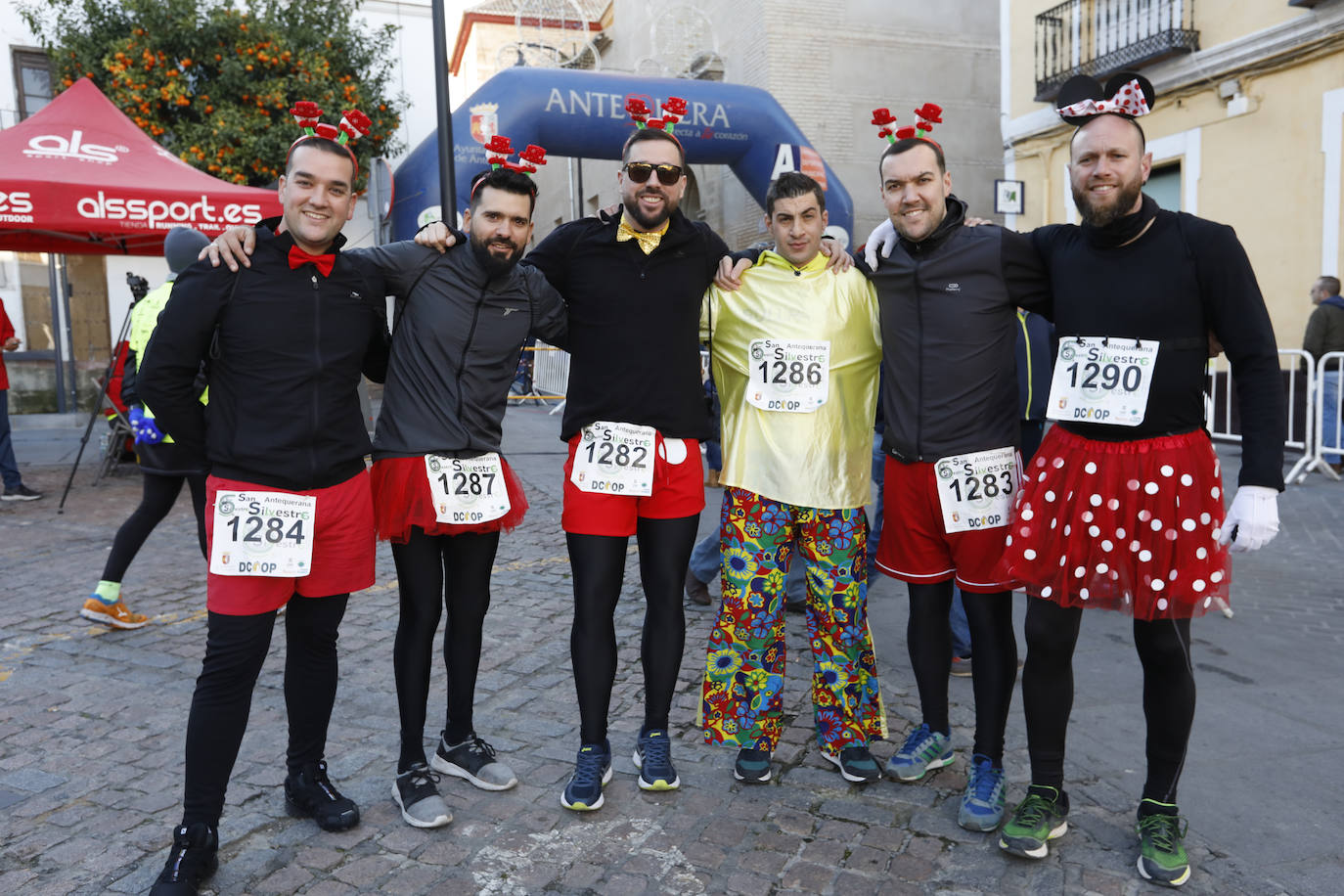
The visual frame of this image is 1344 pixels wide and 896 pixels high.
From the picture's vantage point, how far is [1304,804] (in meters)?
3.13

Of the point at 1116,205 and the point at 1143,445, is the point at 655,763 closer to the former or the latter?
the point at 1143,445

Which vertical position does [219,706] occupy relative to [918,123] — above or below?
below

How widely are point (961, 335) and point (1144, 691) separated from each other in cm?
117

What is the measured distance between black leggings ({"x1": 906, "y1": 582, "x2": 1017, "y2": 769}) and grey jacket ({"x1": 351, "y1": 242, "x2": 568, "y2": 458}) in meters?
1.52

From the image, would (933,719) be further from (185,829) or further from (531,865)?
(185,829)

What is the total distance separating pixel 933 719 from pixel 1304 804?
1.15 metres

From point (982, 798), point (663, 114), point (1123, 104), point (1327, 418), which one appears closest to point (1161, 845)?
point (982, 798)

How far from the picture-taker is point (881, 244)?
3287mm

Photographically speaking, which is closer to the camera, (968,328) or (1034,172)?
(968,328)

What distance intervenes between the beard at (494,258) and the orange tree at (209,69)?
12413 mm

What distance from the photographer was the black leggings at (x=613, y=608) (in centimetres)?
319

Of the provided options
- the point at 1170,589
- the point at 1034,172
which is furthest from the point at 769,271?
the point at 1034,172

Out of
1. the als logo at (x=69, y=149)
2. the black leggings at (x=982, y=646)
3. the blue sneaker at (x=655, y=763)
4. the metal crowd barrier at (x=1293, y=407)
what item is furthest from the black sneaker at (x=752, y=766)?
the als logo at (x=69, y=149)

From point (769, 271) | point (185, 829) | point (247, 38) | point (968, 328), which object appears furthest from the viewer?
point (247, 38)
